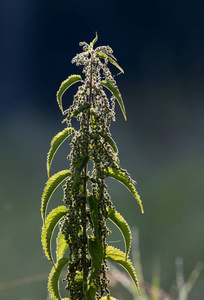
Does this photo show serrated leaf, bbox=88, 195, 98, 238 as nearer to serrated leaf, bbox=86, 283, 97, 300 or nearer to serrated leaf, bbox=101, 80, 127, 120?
serrated leaf, bbox=86, 283, 97, 300

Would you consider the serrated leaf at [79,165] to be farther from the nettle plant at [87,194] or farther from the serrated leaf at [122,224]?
the serrated leaf at [122,224]

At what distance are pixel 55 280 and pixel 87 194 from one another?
0.52 m

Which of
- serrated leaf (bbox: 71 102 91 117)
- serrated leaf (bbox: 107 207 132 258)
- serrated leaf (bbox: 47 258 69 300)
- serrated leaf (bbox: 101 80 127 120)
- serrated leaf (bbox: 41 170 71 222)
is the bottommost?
serrated leaf (bbox: 47 258 69 300)

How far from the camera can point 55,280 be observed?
2311mm

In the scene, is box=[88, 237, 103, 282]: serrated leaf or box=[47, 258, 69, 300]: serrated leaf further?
box=[47, 258, 69, 300]: serrated leaf

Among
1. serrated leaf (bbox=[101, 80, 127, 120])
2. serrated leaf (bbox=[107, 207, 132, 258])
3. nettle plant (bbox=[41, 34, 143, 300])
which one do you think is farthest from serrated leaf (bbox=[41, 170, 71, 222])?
serrated leaf (bbox=[101, 80, 127, 120])

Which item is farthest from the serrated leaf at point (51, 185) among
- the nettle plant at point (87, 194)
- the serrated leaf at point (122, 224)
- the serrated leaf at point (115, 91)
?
the serrated leaf at point (115, 91)

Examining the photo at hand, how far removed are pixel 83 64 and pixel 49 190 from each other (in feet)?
2.49

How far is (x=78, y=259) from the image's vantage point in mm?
2244

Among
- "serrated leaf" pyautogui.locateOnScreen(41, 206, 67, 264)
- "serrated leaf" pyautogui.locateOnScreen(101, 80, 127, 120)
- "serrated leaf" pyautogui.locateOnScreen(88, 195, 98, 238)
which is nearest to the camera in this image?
"serrated leaf" pyautogui.locateOnScreen(88, 195, 98, 238)

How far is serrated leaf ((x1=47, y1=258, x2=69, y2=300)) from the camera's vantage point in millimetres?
2281

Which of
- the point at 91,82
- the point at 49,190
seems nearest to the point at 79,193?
the point at 49,190

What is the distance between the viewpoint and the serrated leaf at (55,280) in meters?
2.28

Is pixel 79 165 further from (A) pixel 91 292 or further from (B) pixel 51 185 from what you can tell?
(A) pixel 91 292
